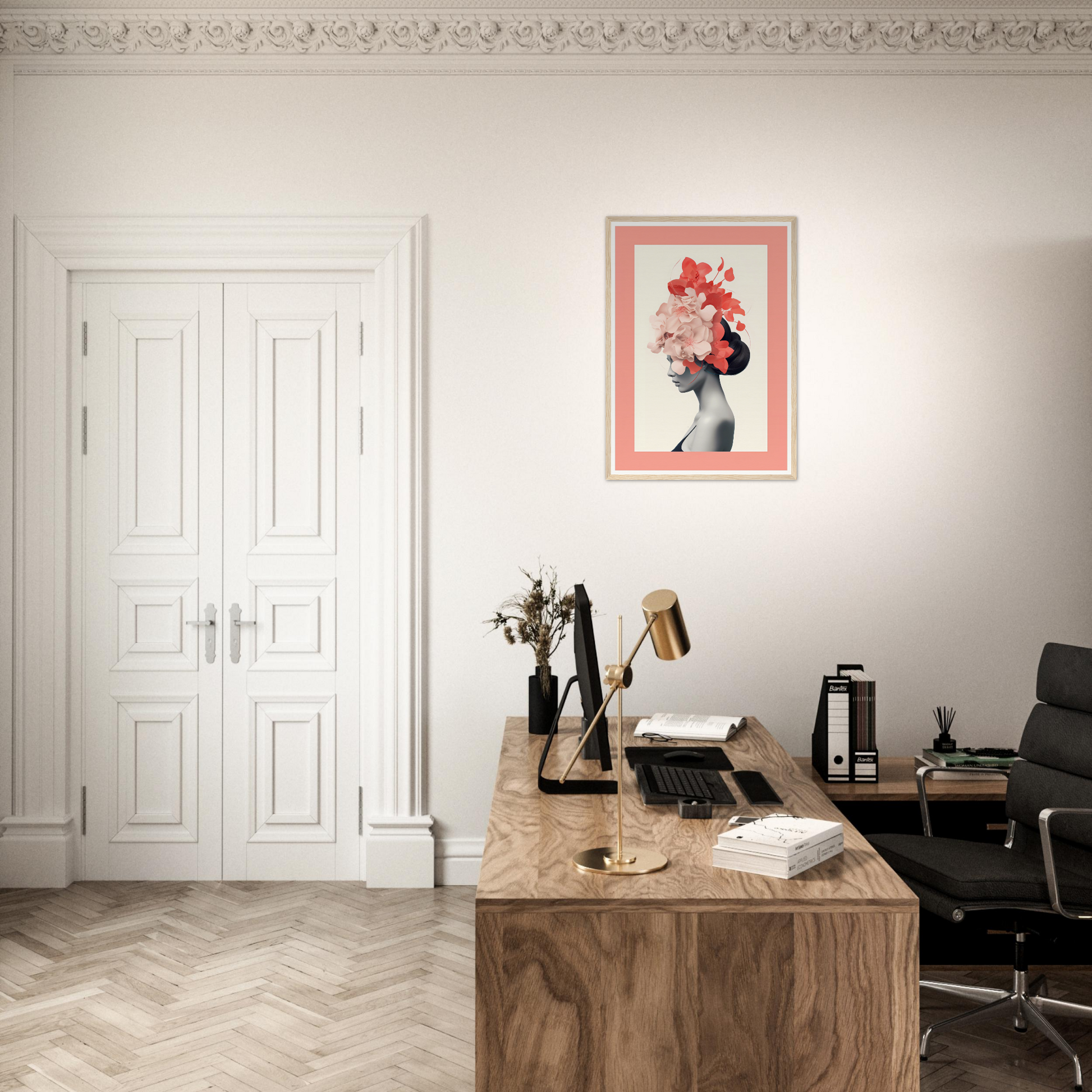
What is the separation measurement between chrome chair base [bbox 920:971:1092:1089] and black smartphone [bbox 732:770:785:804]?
794 millimetres

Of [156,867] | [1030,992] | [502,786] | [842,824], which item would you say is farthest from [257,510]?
[1030,992]

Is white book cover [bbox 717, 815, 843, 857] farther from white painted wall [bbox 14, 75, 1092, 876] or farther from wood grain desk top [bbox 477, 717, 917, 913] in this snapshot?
white painted wall [bbox 14, 75, 1092, 876]

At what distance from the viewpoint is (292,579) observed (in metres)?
3.86

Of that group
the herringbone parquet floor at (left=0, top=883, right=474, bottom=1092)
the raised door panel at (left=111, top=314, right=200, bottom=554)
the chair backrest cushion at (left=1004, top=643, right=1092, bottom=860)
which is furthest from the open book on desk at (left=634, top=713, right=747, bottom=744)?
the raised door panel at (left=111, top=314, right=200, bottom=554)

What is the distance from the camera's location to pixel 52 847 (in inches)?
148

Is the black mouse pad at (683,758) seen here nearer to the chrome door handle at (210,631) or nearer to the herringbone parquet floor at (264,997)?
the herringbone parquet floor at (264,997)

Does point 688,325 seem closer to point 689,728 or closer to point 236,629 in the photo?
point 689,728

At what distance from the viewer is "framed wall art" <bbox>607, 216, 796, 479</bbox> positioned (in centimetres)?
376

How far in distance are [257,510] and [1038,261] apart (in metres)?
3.26

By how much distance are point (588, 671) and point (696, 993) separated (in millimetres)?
770

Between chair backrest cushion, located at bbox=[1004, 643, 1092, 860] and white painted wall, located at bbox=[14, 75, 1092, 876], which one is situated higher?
white painted wall, located at bbox=[14, 75, 1092, 876]

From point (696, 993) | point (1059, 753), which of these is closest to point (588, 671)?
point (696, 993)

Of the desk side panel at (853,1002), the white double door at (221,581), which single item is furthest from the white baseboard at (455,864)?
the desk side panel at (853,1002)

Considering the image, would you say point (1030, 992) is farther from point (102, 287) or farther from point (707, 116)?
point (102, 287)
